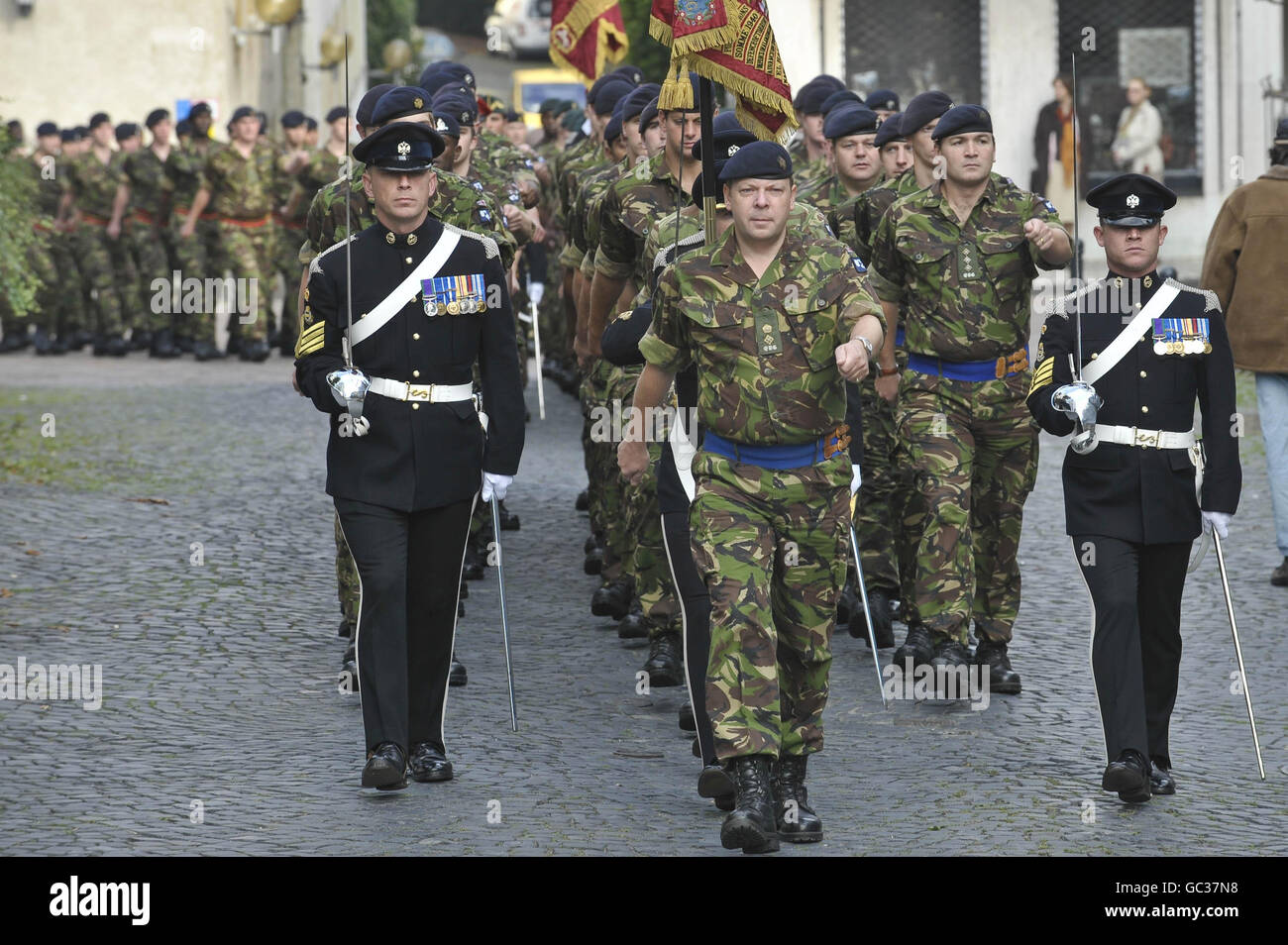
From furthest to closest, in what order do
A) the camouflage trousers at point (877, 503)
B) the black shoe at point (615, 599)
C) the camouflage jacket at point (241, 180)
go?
the camouflage jacket at point (241, 180)
the black shoe at point (615, 599)
the camouflage trousers at point (877, 503)

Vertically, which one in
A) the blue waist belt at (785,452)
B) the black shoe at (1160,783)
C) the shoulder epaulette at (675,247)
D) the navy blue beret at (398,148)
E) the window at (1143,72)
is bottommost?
the black shoe at (1160,783)

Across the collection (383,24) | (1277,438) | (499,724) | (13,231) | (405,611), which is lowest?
(499,724)

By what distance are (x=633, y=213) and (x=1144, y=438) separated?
2.49 metres

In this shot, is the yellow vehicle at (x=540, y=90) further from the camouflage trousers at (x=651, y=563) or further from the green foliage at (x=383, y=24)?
the camouflage trousers at (x=651, y=563)

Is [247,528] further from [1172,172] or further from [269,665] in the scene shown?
[1172,172]

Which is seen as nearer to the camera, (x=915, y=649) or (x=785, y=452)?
(x=785, y=452)

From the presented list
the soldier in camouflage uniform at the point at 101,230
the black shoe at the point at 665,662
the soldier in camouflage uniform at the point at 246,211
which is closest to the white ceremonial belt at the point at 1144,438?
the black shoe at the point at 665,662

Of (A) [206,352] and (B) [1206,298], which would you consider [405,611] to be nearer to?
(B) [1206,298]

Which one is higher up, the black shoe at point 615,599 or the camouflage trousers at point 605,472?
the camouflage trousers at point 605,472

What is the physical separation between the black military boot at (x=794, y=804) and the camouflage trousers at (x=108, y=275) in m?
17.6

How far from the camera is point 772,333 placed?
685 centimetres

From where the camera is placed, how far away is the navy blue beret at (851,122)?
10.9 m

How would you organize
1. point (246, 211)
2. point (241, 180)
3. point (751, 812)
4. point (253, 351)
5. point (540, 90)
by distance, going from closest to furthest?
point (751, 812)
point (241, 180)
point (246, 211)
point (253, 351)
point (540, 90)

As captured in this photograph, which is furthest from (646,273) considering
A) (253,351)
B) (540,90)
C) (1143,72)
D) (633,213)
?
(540,90)
